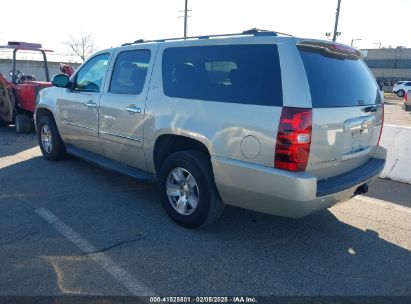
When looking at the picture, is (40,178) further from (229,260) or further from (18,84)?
(18,84)

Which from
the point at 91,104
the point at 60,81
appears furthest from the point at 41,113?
the point at 91,104

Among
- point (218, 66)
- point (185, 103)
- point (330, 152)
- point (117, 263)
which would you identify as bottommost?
point (117, 263)

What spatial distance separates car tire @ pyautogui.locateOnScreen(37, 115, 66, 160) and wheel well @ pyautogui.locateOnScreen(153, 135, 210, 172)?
2749mm

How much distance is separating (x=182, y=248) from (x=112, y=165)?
189 centimetres

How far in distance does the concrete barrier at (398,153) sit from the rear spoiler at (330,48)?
2.71 m

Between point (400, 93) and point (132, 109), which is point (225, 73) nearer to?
point (132, 109)

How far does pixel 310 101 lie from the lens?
2902 millimetres

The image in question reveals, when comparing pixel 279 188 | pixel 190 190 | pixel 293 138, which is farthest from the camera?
pixel 190 190

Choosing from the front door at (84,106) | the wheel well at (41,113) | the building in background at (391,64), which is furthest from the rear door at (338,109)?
the building in background at (391,64)

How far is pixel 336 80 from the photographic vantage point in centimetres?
328

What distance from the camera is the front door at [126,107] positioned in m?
4.19

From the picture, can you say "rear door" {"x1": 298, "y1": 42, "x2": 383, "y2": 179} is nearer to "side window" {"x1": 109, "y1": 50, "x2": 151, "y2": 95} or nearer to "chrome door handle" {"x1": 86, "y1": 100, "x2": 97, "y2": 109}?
"side window" {"x1": 109, "y1": 50, "x2": 151, "y2": 95}

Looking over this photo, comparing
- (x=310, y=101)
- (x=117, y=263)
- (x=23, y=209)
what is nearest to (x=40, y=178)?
(x=23, y=209)

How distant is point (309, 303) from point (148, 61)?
306 centimetres
